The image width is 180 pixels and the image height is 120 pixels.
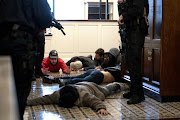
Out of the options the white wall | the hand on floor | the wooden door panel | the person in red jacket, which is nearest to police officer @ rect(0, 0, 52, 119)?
the hand on floor

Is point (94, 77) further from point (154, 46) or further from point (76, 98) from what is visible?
point (76, 98)

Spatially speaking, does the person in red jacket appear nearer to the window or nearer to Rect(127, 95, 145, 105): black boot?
Rect(127, 95, 145, 105): black boot

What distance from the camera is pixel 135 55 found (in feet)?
12.0

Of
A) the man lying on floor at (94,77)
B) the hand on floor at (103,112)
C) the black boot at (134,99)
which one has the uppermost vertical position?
the man lying on floor at (94,77)

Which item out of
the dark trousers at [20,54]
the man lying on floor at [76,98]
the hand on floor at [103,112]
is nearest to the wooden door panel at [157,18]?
the man lying on floor at [76,98]

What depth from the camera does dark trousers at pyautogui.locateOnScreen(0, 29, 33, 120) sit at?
1.79 meters

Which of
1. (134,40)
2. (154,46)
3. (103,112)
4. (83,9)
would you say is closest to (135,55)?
(134,40)

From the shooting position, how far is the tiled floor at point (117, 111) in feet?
10.2

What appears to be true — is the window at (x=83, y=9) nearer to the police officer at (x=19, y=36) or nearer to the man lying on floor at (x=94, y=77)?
the man lying on floor at (x=94, y=77)

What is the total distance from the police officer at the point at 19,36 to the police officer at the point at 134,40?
71.0 inches

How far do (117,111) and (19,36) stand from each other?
→ 5.99 feet

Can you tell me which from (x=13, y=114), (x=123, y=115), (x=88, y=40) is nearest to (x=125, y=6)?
A: (x=123, y=115)

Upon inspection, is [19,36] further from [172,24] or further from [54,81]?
[54,81]

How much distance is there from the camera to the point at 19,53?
182 cm
